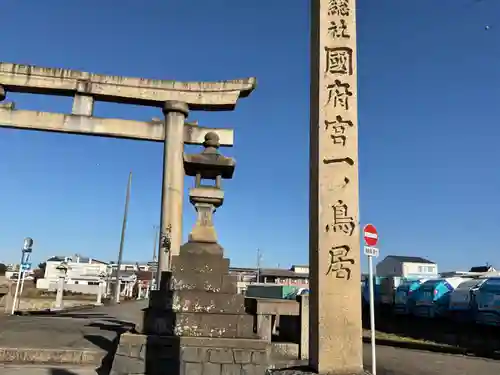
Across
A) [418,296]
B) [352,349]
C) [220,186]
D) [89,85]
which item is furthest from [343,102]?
[418,296]

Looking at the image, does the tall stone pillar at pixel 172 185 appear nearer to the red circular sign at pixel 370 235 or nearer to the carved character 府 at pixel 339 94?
the red circular sign at pixel 370 235

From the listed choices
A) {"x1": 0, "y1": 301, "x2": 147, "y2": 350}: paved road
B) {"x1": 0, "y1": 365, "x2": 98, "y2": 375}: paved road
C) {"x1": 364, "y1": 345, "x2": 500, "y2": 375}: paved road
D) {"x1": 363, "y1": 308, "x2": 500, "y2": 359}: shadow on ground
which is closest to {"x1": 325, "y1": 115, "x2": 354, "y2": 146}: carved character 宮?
{"x1": 0, "y1": 301, "x2": 147, "y2": 350}: paved road

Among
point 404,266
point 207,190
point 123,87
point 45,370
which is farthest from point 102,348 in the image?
point 404,266

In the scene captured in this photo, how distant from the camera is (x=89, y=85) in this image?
13.2m

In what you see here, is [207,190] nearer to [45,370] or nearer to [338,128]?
[45,370]

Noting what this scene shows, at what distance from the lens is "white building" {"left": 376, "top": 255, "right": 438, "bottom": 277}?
139ft

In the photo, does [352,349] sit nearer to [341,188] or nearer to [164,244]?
[341,188]

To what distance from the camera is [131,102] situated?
13594mm

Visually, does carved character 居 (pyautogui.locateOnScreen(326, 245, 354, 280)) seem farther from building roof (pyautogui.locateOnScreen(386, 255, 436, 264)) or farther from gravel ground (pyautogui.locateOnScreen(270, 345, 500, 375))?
building roof (pyautogui.locateOnScreen(386, 255, 436, 264))

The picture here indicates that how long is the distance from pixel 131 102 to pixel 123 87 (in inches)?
20.2

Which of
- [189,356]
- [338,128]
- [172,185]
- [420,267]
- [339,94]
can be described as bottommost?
[189,356]

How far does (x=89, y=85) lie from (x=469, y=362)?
Answer: 12.9m

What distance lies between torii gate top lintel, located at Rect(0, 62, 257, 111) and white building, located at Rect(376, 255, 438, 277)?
33206 mm

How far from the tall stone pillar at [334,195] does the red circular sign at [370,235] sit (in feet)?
13.1
